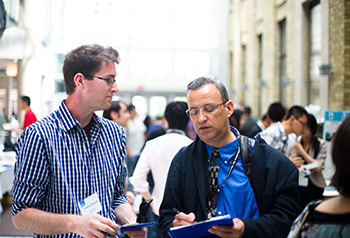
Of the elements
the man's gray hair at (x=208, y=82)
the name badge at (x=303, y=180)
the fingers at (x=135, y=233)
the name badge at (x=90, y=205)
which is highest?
the man's gray hair at (x=208, y=82)

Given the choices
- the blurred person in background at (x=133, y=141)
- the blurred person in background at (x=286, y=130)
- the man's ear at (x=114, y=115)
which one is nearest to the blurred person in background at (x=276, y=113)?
the blurred person in background at (x=286, y=130)

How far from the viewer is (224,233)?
1996 millimetres

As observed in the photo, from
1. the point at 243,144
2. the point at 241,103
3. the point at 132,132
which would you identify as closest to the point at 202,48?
the point at 132,132

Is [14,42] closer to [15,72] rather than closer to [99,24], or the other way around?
[15,72]

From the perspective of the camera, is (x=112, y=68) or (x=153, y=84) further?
(x=153, y=84)

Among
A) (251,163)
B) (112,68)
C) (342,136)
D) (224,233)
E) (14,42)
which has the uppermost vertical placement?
(14,42)

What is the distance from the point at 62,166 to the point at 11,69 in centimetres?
A: 528

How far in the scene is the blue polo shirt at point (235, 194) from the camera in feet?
7.29

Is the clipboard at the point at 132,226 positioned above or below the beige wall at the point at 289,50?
below

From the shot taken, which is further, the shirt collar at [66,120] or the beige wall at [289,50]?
the beige wall at [289,50]

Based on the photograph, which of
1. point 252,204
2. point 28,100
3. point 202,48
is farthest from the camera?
point 202,48

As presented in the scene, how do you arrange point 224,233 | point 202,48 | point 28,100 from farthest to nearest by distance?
point 202,48
point 28,100
point 224,233

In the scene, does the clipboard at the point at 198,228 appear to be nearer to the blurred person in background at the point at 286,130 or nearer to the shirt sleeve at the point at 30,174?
the shirt sleeve at the point at 30,174

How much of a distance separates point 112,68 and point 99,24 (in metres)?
7.21
